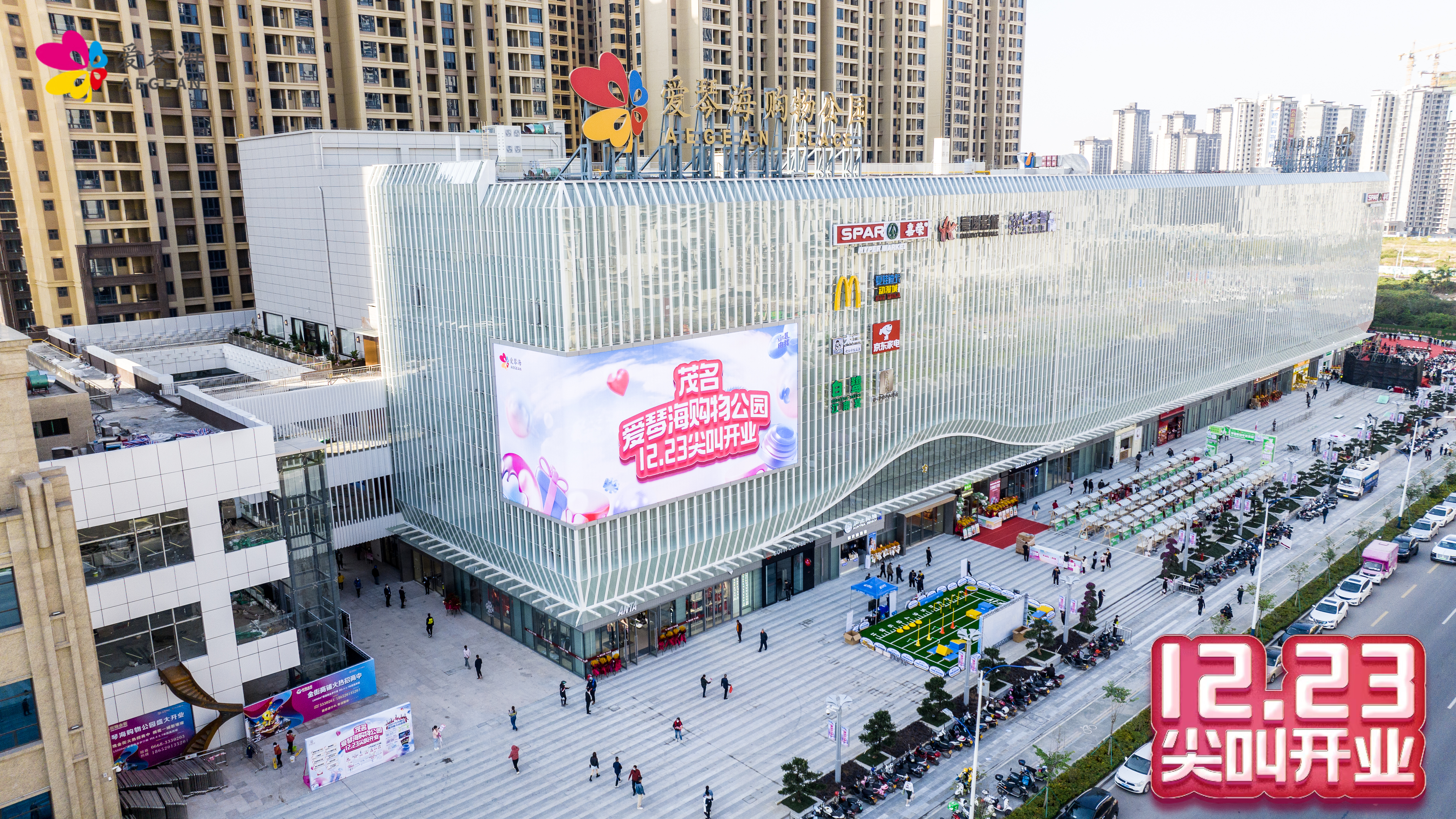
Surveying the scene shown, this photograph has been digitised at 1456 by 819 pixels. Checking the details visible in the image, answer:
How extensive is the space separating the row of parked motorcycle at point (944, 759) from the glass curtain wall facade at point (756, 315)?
15.5 m

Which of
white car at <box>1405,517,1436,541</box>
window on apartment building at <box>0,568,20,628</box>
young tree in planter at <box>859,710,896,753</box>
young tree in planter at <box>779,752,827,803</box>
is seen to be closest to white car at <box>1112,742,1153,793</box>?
young tree in planter at <box>859,710,896,753</box>

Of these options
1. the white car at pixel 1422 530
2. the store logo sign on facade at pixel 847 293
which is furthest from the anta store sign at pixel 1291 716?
the white car at pixel 1422 530

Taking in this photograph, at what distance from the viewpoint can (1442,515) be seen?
245 ft

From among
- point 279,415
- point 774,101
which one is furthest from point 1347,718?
point 279,415

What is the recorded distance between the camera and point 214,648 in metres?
44.3

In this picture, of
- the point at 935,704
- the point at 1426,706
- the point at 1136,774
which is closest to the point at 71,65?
the point at 935,704

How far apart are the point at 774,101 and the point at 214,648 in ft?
139

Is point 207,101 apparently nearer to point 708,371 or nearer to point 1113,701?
point 708,371

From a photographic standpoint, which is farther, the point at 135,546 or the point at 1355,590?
the point at 1355,590

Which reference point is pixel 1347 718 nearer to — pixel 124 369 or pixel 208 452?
pixel 208 452

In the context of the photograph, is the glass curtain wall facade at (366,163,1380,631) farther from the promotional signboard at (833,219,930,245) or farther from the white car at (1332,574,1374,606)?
the white car at (1332,574,1374,606)

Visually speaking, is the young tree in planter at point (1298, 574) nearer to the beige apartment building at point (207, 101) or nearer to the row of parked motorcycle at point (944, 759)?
the row of parked motorcycle at point (944, 759)

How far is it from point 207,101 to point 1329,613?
10531cm

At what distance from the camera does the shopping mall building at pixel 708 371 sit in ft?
162
